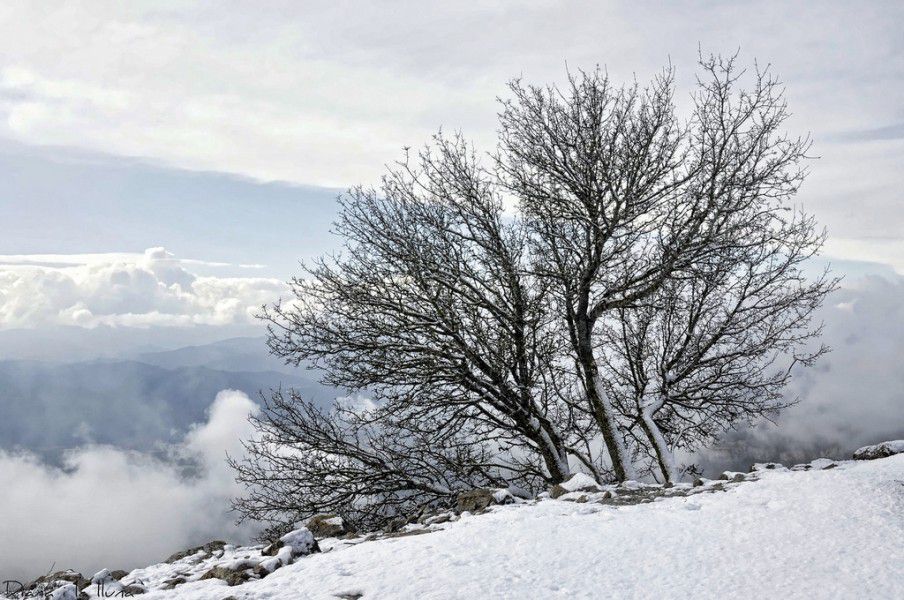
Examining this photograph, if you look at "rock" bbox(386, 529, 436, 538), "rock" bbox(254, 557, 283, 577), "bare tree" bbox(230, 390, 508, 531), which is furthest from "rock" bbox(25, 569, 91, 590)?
"bare tree" bbox(230, 390, 508, 531)

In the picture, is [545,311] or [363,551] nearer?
[363,551]

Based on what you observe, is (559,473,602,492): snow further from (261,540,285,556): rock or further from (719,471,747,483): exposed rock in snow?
(261,540,285,556): rock

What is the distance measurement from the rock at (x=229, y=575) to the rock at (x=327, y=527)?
1.96m

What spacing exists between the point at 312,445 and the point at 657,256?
7011 mm

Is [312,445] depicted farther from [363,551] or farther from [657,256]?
[657,256]

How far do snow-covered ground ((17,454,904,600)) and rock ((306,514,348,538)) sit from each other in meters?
1.26

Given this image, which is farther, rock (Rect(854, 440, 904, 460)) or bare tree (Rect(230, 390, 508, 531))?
bare tree (Rect(230, 390, 508, 531))

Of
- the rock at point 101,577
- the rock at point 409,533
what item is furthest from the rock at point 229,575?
the rock at point 409,533

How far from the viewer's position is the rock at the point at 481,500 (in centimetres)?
685

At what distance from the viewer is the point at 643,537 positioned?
5.03 metres

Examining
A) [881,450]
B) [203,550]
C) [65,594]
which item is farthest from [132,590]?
[881,450]

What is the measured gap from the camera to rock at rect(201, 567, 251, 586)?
195 inches

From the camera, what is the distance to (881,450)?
760 centimetres

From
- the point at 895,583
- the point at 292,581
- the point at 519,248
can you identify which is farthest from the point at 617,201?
the point at 292,581
